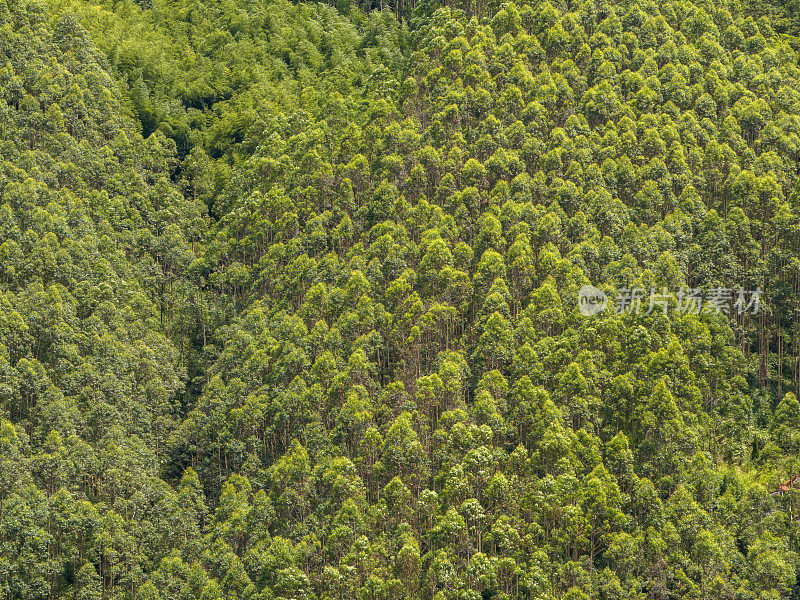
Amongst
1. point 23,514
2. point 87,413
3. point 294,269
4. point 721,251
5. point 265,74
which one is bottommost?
point 23,514

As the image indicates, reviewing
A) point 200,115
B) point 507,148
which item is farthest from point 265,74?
point 507,148

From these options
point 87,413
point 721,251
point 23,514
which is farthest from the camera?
point 721,251

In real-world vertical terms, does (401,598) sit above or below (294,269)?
below

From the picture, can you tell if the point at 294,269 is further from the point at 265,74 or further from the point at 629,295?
the point at 265,74

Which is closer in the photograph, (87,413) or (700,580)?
(700,580)

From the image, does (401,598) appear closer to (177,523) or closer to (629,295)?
(177,523)

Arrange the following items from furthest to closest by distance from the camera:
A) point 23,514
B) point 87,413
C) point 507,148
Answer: point 507,148
point 87,413
point 23,514
